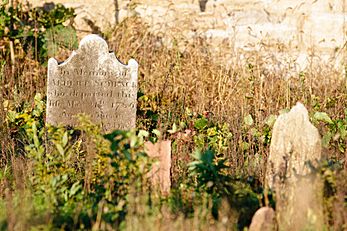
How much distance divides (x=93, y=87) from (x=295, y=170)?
2.28 meters

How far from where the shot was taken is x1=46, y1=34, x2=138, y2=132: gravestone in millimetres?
6328

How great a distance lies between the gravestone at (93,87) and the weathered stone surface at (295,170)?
5.84 ft

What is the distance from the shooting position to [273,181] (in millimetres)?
4934

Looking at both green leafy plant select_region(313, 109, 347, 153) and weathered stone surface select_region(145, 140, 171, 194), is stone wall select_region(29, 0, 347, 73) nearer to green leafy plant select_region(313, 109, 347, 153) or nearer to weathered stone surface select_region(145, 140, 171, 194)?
green leafy plant select_region(313, 109, 347, 153)

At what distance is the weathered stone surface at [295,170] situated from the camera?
431 centimetres

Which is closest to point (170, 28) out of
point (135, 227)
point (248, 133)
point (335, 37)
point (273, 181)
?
point (335, 37)

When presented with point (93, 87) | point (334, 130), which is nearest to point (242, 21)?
point (334, 130)

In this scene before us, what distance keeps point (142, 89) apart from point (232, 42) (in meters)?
1.72

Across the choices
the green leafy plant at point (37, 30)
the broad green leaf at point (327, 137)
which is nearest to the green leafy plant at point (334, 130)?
the broad green leaf at point (327, 137)

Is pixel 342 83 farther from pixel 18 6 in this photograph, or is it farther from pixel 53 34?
pixel 18 6

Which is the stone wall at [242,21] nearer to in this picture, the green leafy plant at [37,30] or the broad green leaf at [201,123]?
the green leafy plant at [37,30]

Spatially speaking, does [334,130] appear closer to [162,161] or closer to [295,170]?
[295,170]

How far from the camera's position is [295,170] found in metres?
4.82

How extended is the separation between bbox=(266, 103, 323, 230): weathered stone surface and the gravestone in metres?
1.78
